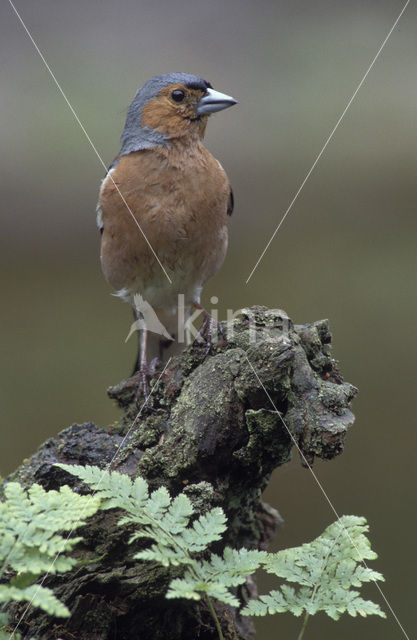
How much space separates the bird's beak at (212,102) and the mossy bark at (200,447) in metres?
1.24

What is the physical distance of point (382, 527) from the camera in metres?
3.89

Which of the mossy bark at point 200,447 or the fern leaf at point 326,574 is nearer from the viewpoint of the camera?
the fern leaf at point 326,574

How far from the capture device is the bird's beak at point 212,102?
9.64 ft

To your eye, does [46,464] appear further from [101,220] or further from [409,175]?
[409,175]

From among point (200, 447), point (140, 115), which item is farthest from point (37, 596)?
point (140, 115)

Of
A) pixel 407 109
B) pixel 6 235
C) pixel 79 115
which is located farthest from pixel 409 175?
pixel 6 235

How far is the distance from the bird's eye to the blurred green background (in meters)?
1.36

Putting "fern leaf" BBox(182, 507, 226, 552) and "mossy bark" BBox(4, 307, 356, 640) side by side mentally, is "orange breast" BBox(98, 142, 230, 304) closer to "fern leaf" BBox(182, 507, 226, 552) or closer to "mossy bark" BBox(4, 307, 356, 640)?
"mossy bark" BBox(4, 307, 356, 640)

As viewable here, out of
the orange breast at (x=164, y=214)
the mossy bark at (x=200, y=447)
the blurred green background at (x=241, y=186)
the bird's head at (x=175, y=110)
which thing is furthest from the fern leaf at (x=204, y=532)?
the blurred green background at (x=241, y=186)

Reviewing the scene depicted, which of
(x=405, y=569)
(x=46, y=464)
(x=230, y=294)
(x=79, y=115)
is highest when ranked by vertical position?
(x=79, y=115)

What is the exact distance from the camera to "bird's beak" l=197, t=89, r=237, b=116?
294 centimetres

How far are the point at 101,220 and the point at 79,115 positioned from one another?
166 centimetres

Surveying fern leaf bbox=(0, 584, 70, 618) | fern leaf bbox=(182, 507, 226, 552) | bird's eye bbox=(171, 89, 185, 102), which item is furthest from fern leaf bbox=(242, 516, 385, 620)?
bird's eye bbox=(171, 89, 185, 102)

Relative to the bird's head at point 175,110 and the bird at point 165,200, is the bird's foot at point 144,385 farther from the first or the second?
the bird's head at point 175,110
